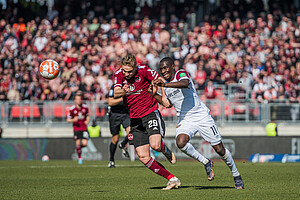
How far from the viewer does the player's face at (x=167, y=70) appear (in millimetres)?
9867

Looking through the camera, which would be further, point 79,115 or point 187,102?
point 79,115

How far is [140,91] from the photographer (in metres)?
9.98

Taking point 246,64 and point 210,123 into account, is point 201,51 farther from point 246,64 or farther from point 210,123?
point 210,123

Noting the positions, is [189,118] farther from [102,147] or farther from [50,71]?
[102,147]

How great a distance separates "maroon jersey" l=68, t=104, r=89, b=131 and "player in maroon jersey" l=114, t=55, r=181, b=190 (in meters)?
8.62

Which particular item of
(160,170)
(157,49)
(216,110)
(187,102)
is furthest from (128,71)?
(157,49)

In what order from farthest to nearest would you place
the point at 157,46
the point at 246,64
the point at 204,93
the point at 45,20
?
1. the point at 45,20
2. the point at 157,46
3. the point at 246,64
4. the point at 204,93

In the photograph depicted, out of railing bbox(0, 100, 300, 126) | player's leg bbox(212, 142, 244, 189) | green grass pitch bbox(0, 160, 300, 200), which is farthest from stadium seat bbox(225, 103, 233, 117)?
player's leg bbox(212, 142, 244, 189)

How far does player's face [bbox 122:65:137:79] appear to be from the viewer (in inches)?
377

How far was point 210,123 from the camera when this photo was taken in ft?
33.2

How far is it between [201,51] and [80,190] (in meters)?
A: 17.3

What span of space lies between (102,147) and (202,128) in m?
11.5

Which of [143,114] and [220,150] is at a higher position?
[143,114]

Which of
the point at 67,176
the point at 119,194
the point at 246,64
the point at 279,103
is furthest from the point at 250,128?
the point at 119,194
